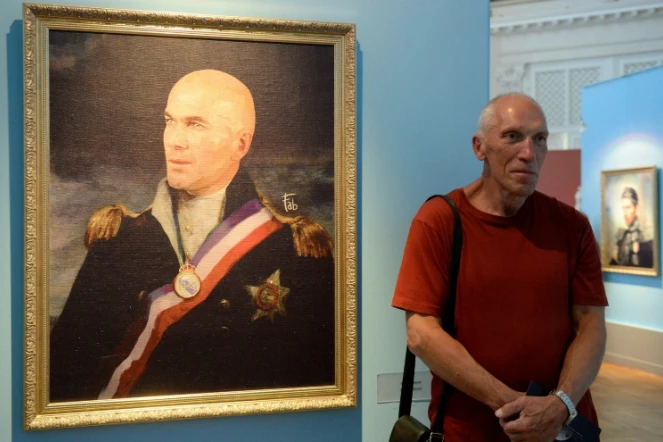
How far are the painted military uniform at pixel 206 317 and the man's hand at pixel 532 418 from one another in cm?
113

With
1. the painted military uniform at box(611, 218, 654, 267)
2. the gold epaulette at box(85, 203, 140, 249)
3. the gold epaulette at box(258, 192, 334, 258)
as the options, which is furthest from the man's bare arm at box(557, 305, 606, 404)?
the painted military uniform at box(611, 218, 654, 267)

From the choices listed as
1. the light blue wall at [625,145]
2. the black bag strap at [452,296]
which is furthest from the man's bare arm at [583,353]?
the light blue wall at [625,145]

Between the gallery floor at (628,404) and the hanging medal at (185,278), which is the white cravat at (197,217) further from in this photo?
the gallery floor at (628,404)

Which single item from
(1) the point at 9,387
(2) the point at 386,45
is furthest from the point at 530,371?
(1) the point at 9,387

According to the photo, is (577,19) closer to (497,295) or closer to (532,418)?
(497,295)

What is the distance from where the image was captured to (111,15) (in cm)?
313

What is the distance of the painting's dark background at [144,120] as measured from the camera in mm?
3131

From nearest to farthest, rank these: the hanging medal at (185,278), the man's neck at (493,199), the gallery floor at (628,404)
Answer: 1. the man's neck at (493,199)
2. the hanging medal at (185,278)
3. the gallery floor at (628,404)

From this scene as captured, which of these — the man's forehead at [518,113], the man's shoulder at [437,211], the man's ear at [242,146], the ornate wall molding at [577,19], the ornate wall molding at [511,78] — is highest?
the ornate wall molding at [577,19]

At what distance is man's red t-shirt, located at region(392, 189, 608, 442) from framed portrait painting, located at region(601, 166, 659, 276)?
30.2 ft

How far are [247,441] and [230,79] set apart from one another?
1783 mm

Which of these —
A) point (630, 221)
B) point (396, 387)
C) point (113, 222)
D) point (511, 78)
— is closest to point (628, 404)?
point (630, 221)

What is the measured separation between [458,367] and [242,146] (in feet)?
4.87
